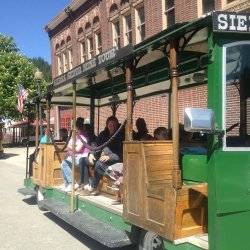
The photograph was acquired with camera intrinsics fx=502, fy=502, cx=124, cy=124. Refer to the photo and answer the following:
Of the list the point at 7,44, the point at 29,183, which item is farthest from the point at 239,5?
the point at 7,44

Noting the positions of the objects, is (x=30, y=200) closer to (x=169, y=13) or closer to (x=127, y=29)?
(x=169, y=13)

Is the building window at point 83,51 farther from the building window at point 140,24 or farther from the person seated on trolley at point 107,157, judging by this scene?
the person seated on trolley at point 107,157

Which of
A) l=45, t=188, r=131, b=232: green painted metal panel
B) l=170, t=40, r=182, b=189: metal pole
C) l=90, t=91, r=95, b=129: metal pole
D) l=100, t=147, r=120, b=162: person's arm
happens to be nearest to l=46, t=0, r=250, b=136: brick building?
l=90, t=91, r=95, b=129: metal pole

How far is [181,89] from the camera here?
337 inches

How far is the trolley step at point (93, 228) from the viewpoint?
6344 mm

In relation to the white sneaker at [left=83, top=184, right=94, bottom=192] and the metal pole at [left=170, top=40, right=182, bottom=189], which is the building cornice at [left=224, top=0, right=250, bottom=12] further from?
the metal pole at [left=170, top=40, right=182, bottom=189]

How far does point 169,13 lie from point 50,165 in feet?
38.9

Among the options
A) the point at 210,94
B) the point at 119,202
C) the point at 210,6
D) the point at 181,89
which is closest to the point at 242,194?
the point at 210,94

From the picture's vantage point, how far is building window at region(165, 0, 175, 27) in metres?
20.2

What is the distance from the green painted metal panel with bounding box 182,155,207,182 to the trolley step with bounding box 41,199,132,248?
1.48 meters

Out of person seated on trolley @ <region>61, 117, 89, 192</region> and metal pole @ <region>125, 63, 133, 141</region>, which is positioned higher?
metal pole @ <region>125, 63, 133, 141</region>

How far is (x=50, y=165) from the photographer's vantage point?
10.4 meters

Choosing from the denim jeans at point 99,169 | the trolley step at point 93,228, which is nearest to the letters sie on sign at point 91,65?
the denim jeans at point 99,169

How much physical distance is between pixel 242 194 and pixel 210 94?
97 cm
